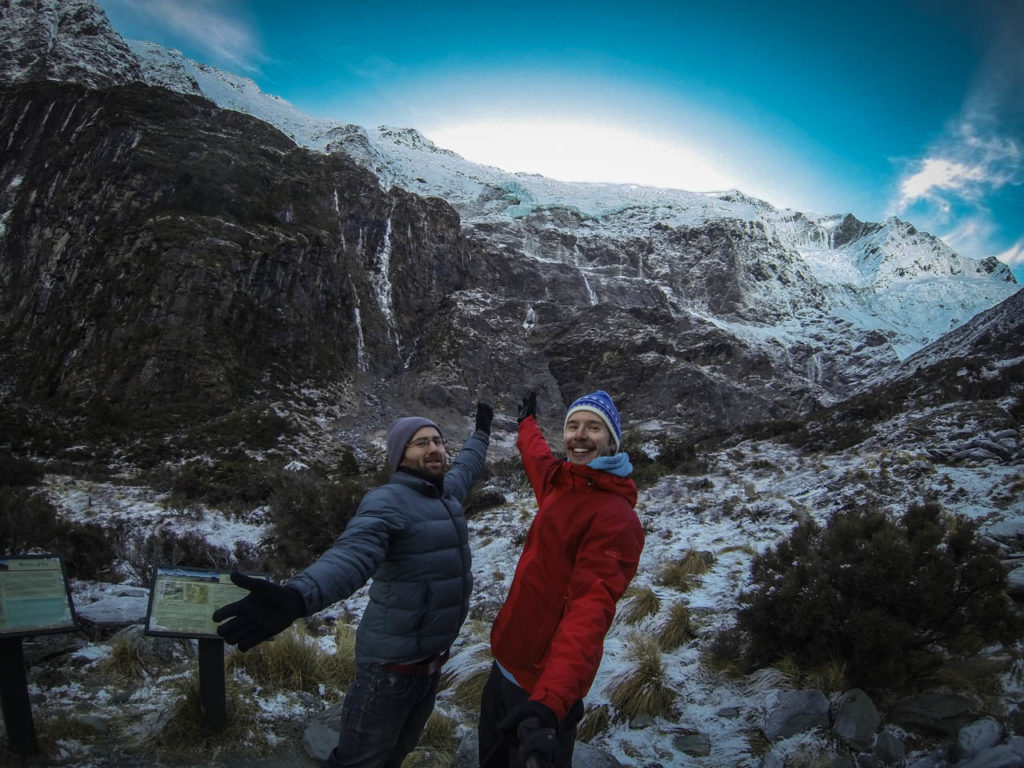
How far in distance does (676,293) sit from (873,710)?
7233cm

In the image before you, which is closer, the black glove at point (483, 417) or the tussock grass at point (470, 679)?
the black glove at point (483, 417)

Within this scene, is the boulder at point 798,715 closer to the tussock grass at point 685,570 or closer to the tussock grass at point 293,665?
the tussock grass at point 685,570

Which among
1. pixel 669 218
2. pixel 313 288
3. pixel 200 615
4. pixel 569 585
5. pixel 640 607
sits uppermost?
pixel 669 218

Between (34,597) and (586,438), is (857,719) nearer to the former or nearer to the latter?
(586,438)

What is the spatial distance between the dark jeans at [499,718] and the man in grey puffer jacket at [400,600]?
0.88 ft

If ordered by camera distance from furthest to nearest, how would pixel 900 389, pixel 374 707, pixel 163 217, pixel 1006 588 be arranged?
pixel 163 217, pixel 900 389, pixel 1006 588, pixel 374 707

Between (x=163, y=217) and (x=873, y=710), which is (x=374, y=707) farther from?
(x=163, y=217)

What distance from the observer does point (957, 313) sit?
79.8 meters

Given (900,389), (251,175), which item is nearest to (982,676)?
(900,389)

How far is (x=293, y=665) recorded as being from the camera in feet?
13.8

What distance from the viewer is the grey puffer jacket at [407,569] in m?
2.11

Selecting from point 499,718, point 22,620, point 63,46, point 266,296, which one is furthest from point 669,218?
point 22,620

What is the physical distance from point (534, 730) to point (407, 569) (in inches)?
34.0

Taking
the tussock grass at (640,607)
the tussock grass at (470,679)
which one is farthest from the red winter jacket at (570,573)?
the tussock grass at (640,607)
